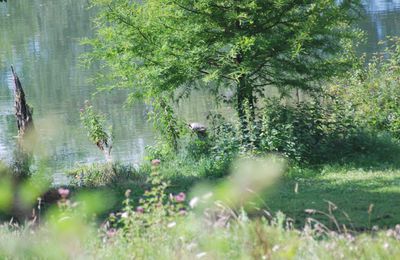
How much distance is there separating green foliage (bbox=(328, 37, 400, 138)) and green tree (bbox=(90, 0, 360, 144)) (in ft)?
5.03

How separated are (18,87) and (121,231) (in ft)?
27.0

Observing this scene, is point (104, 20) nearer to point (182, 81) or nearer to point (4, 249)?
point (182, 81)

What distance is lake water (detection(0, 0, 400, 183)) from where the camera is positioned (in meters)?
18.9

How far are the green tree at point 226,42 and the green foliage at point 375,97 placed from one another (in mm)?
1533

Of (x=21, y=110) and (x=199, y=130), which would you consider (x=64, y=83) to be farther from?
(x=21, y=110)

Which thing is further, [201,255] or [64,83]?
[64,83]

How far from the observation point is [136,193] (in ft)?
32.1

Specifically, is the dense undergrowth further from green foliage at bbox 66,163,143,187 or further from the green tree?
the green tree

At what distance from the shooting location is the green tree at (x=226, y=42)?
503 inches

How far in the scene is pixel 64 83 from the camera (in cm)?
2859

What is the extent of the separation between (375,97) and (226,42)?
389 centimetres

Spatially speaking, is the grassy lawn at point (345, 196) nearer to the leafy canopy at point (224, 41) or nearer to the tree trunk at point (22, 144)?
the leafy canopy at point (224, 41)

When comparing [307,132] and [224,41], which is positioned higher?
[224,41]

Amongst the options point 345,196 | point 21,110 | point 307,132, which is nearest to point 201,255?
point 345,196
